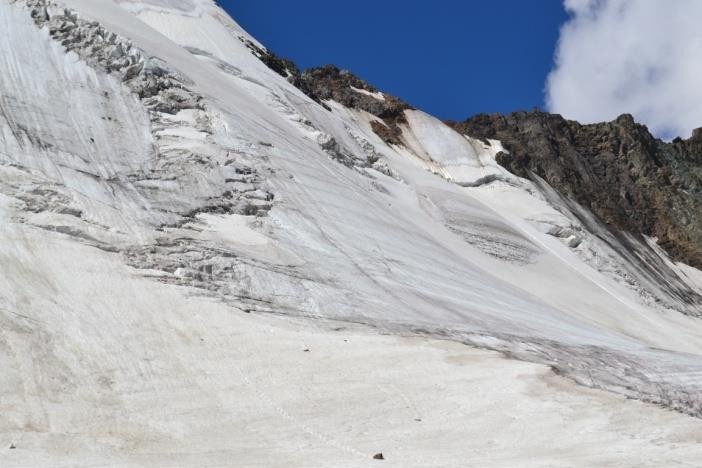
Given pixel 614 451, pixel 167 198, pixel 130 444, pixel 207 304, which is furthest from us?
pixel 167 198

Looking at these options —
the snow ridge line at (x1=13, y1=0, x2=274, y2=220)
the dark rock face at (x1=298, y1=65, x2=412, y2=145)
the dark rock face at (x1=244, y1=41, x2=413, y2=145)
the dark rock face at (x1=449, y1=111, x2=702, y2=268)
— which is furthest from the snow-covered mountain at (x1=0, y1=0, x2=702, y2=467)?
the dark rock face at (x1=449, y1=111, x2=702, y2=268)

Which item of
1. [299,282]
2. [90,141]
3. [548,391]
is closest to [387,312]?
[299,282]

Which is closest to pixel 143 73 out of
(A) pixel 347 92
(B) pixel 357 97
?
(B) pixel 357 97

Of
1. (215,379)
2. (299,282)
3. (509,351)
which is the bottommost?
(215,379)

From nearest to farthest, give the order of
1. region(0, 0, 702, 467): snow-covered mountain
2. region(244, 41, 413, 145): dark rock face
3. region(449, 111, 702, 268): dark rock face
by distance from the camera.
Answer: region(0, 0, 702, 467): snow-covered mountain < region(244, 41, 413, 145): dark rock face < region(449, 111, 702, 268): dark rock face

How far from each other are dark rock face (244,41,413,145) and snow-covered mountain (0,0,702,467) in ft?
37.6

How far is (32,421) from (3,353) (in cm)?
181

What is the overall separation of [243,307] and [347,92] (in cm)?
4146

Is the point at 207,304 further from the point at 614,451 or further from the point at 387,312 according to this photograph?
the point at 614,451

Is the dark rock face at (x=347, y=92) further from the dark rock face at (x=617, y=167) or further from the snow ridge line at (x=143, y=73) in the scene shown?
the snow ridge line at (x=143, y=73)

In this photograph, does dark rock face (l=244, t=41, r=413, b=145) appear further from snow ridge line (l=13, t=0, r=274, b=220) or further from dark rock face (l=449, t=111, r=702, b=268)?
snow ridge line (l=13, t=0, r=274, b=220)

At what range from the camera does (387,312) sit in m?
17.2

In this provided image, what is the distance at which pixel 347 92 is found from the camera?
55.0 metres

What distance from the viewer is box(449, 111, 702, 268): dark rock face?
54.6 meters
